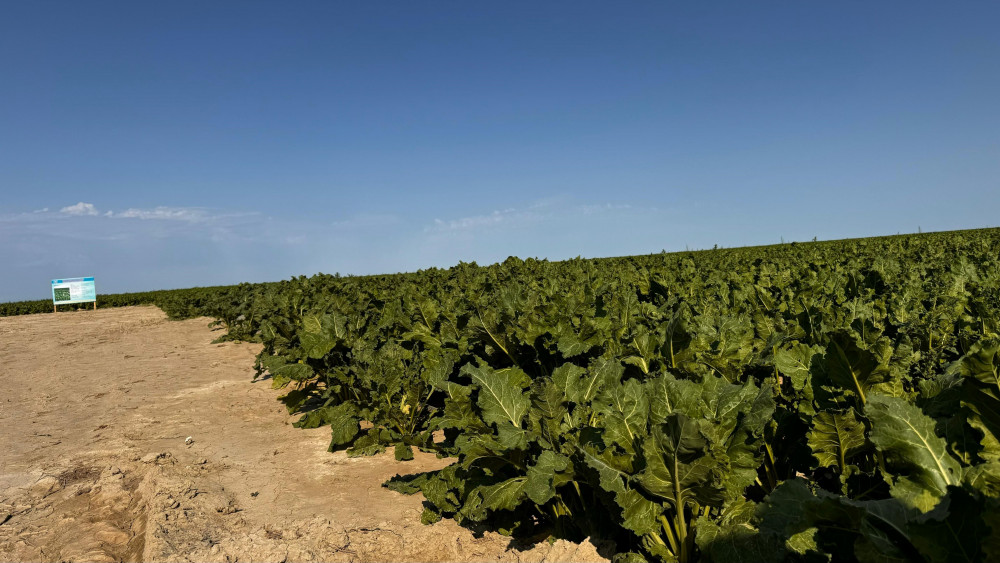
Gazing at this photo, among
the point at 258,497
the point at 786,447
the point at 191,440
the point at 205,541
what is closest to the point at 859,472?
the point at 786,447

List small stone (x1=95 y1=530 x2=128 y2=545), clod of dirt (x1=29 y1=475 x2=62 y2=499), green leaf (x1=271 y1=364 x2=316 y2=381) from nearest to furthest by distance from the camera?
1. small stone (x1=95 y1=530 x2=128 y2=545)
2. clod of dirt (x1=29 y1=475 x2=62 y2=499)
3. green leaf (x1=271 y1=364 x2=316 y2=381)

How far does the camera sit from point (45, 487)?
474 cm

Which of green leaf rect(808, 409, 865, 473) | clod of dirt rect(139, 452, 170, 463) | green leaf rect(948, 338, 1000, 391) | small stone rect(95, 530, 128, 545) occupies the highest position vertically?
green leaf rect(948, 338, 1000, 391)

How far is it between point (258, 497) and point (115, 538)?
3.12 ft

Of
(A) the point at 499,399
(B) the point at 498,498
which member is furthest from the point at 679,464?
(A) the point at 499,399

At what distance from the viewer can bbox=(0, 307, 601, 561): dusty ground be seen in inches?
135

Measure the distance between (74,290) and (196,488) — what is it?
3609cm

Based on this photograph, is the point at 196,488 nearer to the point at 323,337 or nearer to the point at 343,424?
the point at 343,424

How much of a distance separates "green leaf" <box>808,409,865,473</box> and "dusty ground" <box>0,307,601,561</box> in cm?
121

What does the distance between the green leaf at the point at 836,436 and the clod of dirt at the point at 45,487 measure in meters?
5.79

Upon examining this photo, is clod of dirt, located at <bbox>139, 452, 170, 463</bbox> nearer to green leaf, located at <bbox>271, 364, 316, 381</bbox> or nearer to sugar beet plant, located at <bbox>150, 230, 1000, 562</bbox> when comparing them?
green leaf, located at <bbox>271, 364, 316, 381</bbox>

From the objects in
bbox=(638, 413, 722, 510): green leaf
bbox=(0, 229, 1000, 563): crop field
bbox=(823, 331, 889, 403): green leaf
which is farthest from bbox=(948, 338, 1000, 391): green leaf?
bbox=(638, 413, 722, 510): green leaf

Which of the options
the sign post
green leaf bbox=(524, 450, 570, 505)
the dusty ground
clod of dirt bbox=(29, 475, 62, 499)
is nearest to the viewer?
green leaf bbox=(524, 450, 570, 505)

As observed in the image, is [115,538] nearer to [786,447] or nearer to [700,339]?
[700,339]
